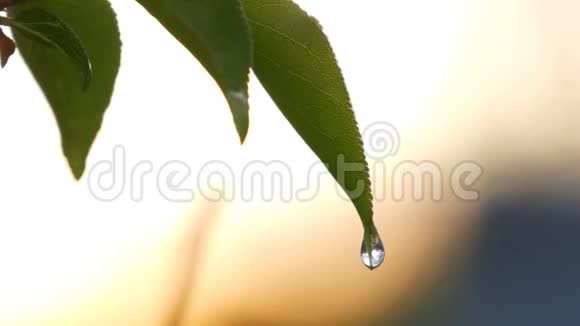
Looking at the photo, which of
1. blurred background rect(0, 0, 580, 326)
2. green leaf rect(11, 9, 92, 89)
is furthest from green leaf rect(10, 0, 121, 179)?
blurred background rect(0, 0, 580, 326)

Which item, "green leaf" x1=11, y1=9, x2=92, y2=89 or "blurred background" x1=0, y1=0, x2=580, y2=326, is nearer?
"green leaf" x1=11, y1=9, x2=92, y2=89

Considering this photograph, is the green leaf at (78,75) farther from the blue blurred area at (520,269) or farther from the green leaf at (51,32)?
the blue blurred area at (520,269)

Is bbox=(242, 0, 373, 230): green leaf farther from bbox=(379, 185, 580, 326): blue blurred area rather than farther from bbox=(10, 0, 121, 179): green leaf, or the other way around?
bbox=(379, 185, 580, 326): blue blurred area

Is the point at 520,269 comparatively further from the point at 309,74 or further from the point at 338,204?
the point at 309,74

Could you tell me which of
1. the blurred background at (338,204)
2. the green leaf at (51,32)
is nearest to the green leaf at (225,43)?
the green leaf at (51,32)

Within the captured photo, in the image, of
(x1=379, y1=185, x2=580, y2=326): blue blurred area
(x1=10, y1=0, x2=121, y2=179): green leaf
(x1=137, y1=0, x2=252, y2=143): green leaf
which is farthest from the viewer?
(x1=379, y1=185, x2=580, y2=326): blue blurred area

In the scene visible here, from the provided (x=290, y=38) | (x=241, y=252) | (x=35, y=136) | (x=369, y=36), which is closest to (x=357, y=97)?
(x=369, y=36)
